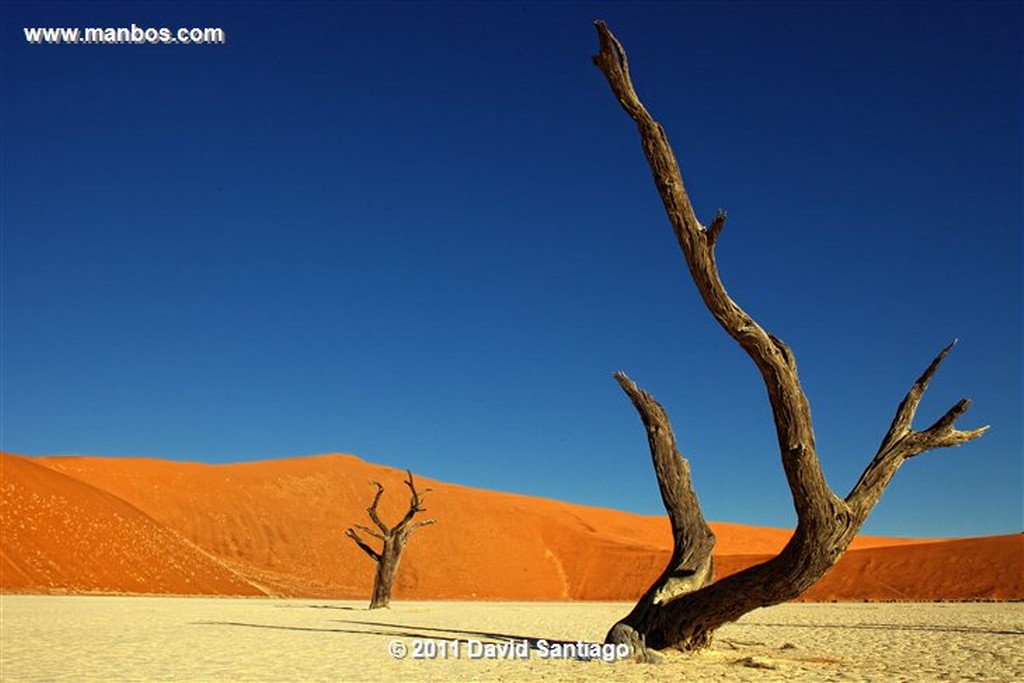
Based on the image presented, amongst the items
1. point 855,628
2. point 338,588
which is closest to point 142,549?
point 338,588

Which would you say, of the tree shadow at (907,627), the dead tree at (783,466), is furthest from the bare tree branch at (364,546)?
the dead tree at (783,466)

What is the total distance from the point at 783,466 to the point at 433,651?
7095 mm

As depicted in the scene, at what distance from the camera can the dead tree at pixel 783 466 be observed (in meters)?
11.0

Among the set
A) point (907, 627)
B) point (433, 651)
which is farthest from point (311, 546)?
point (433, 651)

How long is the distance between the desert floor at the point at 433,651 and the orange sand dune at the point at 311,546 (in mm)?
23050

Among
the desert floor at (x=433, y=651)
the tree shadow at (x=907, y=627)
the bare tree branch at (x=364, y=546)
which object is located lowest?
the desert floor at (x=433, y=651)

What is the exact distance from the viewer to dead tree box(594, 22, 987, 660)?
36.0 feet

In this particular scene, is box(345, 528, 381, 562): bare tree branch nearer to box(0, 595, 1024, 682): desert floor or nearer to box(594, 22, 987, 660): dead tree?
box(0, 595, 1024, 682): desert floor

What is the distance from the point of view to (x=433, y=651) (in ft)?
51.7

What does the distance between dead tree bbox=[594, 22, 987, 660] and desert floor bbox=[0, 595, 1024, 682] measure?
0.72 m

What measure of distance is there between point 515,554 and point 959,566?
3238cm

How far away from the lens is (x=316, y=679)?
37.4 ft

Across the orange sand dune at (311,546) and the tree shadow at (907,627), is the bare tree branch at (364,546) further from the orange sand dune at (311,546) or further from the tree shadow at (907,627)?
the orange sand dune at (311,546)

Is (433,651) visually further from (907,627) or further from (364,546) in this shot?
(364,546)
